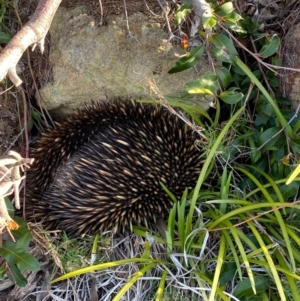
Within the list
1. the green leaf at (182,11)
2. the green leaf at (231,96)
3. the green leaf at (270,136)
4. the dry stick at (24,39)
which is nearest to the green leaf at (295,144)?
the green leaf at (270,136)

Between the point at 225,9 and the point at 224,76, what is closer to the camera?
the point at 225,9

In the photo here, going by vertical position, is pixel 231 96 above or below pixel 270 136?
above

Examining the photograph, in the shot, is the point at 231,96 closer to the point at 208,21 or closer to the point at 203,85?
the point at 203,85

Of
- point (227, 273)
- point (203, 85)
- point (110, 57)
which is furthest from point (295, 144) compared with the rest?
point (110, 57)

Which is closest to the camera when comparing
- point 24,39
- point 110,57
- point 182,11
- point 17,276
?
point 24,39

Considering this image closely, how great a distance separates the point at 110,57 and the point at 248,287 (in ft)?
3.59

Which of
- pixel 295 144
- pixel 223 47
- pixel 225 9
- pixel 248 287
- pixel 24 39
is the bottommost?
pixel 248 287

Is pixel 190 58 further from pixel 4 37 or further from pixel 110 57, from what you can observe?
pixel 4 37

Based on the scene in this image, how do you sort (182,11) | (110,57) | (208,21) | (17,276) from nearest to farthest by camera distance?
(208,21) → (182,11) → (17,276) → (110,57)

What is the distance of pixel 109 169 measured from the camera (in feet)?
6.70

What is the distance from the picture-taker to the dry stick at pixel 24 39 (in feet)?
4.69

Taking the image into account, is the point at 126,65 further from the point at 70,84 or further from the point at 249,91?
the point at 249,91

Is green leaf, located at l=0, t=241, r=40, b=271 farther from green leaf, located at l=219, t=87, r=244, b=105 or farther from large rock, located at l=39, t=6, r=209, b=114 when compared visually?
green leaf, located at l=219, t=87, r=244, b=105

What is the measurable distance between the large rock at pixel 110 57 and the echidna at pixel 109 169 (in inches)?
4.8
